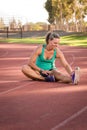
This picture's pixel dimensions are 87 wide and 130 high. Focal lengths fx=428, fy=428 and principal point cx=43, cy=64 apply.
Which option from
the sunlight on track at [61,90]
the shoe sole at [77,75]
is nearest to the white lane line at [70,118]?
the sunlight on track at [61,90]

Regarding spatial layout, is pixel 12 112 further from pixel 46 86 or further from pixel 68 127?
pixel 46 86

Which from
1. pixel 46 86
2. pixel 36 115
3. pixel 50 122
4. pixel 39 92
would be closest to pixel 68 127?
pixel 50 122

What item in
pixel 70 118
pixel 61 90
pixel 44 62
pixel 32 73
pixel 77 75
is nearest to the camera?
pixel 70 118

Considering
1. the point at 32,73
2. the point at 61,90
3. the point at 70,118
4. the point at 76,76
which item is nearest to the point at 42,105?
the point at 70,118

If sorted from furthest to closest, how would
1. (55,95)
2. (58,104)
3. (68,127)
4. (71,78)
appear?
(71,78)
(55,95)
(58,104)
(68,127)

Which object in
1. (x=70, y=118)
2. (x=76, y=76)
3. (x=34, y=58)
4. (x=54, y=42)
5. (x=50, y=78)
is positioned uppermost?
(x=54, y=42)

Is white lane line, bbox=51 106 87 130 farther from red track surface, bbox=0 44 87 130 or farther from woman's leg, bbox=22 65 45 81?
woman's leg, bbox=22 65 45 81

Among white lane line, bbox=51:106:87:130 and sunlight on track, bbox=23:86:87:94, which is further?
sunlight on track, bbox=23:86:87:94

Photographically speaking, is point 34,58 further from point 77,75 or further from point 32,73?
point 77,75

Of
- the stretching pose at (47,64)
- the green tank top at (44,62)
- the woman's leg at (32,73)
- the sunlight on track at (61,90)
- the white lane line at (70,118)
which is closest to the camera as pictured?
the white lane line at (70,118)

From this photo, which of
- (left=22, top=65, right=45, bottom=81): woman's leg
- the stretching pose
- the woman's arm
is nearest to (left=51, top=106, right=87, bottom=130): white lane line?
the stretching pose

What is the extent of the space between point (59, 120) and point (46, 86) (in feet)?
11.8

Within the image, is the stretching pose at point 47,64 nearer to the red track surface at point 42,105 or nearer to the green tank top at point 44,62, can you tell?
the green tank top at point 44,62

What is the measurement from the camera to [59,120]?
6305 millimetres
